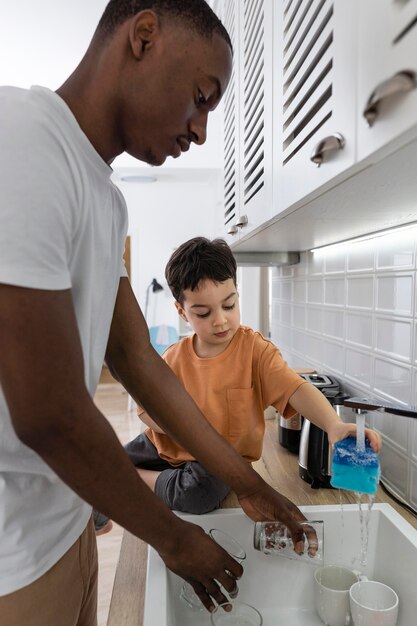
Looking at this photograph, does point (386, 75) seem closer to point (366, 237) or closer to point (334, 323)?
point (366, 237)

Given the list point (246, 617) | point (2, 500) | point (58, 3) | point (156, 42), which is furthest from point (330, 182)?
point (58, 3)

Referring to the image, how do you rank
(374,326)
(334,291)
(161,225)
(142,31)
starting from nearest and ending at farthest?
(142,31)
(374,326)
(334,291)
(161,225)

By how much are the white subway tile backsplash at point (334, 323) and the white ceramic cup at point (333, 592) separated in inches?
23.1

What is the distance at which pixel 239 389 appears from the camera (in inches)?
42.2

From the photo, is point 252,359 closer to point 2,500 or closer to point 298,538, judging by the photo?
point 298,538

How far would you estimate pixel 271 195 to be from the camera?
79cm

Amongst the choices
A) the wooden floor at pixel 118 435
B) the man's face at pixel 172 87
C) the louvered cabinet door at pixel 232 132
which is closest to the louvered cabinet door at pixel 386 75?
the man's face at pixel 172 87

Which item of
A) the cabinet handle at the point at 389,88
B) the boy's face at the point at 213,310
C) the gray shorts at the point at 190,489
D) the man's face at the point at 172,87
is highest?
the man's face at the point at 172,87

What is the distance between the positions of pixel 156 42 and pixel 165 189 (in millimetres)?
3944

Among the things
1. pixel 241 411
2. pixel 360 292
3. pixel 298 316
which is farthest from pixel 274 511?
pixel 298 316

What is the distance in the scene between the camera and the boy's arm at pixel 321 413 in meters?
0.83

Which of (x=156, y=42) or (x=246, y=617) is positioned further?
(x=246, y=617)

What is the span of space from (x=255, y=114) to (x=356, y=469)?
Result: 75 cm

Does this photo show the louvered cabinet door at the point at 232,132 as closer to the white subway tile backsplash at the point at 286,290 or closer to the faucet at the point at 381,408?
the white subway tile backsplash at the point at 286,290
